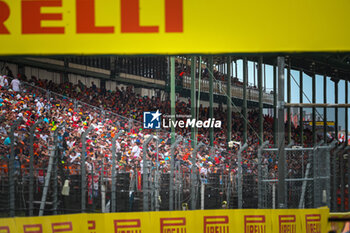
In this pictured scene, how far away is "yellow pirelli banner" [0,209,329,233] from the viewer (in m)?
7.56

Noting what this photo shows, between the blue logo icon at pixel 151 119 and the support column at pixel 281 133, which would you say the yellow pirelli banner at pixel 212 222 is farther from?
the blue logo icon at pixel 151 119

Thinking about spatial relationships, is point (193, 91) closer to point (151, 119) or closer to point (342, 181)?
point (151, 119)

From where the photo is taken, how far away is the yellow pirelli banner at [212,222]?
24.8 ft

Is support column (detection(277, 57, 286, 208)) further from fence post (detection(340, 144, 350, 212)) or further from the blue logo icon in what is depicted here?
the blue logo icon

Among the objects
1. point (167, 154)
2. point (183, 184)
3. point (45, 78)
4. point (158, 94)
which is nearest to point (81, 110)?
point (167, 154)

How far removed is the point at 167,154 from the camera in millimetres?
16656

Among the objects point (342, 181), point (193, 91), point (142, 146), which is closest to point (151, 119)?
point (193, 91)

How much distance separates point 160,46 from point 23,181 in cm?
338

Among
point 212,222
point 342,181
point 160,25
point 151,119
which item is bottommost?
point 212,222

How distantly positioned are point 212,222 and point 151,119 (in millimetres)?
16319

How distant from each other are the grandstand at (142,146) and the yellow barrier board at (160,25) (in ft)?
1.92

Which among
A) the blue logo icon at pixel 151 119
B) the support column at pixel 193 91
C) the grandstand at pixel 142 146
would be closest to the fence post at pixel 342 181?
the grandstand at pixel 142 146

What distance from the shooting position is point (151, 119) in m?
24.2

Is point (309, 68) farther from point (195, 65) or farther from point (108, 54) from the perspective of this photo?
point (195, 65)
